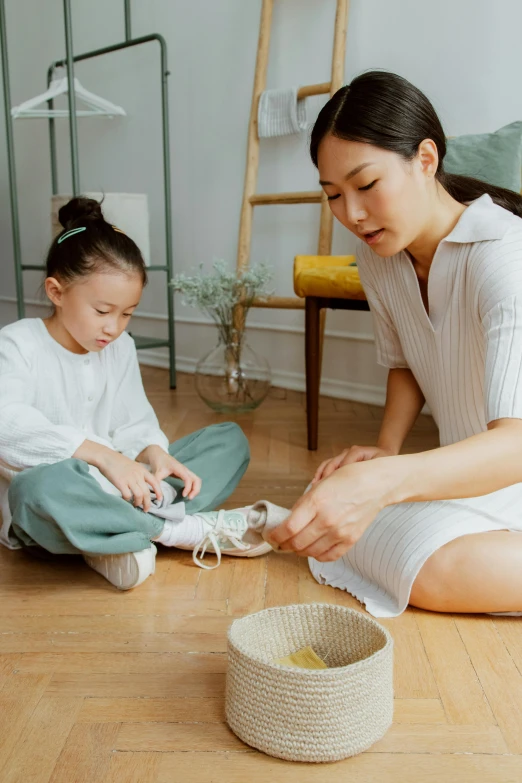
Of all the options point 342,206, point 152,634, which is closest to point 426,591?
point 152,634

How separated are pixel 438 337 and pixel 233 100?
2239mm

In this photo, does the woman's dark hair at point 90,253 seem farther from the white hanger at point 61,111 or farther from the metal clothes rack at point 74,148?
the white hanger at point 61,111

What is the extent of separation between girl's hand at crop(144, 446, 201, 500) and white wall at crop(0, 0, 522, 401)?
1.58 meters

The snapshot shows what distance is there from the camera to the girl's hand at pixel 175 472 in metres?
1.46

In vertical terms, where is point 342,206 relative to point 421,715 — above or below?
above

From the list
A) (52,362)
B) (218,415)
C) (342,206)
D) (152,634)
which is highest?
(342,206)

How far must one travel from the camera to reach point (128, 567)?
4.38 ft

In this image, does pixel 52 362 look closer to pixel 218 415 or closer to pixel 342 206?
pixel 342 206

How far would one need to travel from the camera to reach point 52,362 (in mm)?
1510

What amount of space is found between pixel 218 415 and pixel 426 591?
1.59 m

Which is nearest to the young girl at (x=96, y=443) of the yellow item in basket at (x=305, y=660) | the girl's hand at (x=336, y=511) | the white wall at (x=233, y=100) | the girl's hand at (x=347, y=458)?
the girl's hand at (x=347, y=458)

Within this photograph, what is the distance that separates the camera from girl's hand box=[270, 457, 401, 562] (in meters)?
0.88

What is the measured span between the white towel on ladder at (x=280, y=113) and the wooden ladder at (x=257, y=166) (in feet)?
0.11

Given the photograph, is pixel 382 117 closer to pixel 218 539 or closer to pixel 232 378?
pixel 218 539
